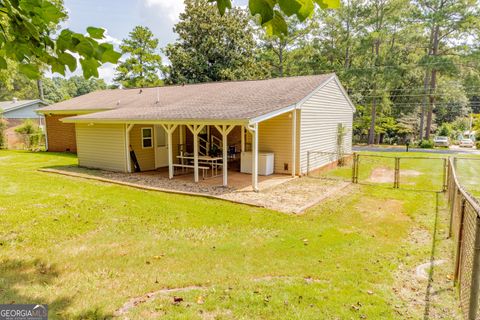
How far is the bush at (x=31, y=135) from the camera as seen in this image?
22.0m

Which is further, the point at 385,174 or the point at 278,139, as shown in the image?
the point at 385,174

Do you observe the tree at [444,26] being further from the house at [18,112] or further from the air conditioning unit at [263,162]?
the house at [18,112]

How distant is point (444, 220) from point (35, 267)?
8.08m

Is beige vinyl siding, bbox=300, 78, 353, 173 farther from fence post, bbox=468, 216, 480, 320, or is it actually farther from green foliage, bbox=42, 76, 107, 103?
green foliage, bbox=42, 76, 107, 103

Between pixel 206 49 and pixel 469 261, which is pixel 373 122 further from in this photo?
pixel 469 261

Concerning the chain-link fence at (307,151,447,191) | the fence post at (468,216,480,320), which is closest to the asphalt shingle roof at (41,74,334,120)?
the chain-link fence at (307,151,447,191)

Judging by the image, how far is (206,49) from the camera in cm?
3011

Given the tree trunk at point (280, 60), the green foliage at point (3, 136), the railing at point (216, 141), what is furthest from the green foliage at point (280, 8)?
the tree trunk at point (280, 60)

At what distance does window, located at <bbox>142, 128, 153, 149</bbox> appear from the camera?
1366 cm

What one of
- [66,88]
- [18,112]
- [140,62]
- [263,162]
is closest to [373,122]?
[140,62]

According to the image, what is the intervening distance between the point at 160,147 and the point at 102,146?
2437 millimetres

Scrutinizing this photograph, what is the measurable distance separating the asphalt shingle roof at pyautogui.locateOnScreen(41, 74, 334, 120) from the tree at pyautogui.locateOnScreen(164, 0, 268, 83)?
10023 millimetres

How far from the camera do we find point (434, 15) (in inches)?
1238

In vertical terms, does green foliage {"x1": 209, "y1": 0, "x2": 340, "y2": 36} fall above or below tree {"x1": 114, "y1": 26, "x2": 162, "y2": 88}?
below
